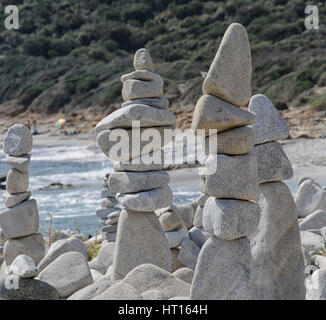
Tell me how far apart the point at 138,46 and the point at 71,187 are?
1185 inches

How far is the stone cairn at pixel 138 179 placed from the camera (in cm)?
604

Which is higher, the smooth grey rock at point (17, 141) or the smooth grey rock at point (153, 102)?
the smooth grey rock at point (153, 102)

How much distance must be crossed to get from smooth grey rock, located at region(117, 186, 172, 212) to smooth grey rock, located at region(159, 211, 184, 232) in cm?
127

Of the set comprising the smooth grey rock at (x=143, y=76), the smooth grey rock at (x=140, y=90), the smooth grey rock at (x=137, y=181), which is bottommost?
the smooth grey rock at (x=137, y=181)

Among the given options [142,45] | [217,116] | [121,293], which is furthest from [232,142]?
[142,45]

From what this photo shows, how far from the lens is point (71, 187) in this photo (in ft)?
69.3

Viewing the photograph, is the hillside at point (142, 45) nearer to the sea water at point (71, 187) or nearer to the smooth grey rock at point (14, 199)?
the sea water at point (71, 187)

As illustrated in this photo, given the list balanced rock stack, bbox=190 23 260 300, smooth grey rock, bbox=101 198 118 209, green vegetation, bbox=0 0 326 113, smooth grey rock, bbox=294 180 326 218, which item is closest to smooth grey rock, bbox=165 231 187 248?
balanced rock stack, bbox=190 23 260 300

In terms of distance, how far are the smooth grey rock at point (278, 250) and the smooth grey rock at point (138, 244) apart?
1311mm

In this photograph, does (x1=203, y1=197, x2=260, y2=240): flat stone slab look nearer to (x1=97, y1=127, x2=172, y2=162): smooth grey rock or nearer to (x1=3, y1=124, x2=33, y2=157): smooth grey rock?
(x1=97, y1=127, x2=172, y2=162): smooth grey rock

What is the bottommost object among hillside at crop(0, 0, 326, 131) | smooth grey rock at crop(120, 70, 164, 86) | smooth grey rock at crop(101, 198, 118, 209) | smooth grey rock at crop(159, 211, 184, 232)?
smooth grey rock at crop(159, 211, 184, 232)

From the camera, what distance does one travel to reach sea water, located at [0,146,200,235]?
49.0 feet

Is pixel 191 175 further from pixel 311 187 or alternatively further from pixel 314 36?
pixel 314 36

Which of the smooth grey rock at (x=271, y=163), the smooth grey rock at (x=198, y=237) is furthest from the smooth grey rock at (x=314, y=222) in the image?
the smooth grey rock at (x=271, y=163)
